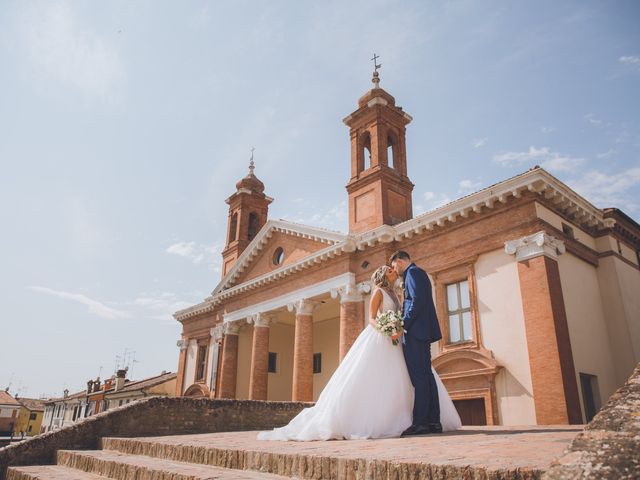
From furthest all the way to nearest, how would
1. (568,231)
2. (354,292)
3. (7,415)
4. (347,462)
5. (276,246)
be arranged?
(7,415), (276,246), (354,292), (568,231), (347,462)

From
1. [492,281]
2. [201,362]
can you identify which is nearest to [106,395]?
[201,362]

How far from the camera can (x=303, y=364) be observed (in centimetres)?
1889

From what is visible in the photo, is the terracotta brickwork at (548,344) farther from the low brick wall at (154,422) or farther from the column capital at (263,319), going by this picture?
the column capital at (263,319)

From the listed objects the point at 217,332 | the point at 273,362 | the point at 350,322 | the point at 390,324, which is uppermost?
the point at 217,332

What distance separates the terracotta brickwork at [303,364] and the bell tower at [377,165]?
467 cm

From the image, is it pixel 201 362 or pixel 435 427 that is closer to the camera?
pixel 435 427

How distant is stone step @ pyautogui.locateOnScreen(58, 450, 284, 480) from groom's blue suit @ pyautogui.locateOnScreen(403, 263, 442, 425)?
2588 millimetres

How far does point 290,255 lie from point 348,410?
16.5 meters

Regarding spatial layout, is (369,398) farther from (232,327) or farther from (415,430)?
(232,327)

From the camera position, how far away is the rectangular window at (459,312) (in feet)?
46.9

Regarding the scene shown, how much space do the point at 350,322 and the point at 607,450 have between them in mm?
15866

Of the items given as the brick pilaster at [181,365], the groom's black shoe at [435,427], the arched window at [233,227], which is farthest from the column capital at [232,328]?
the groom's black shoe at [435,427]

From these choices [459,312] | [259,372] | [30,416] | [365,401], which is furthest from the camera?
[30,416]

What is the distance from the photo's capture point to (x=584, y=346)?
42.7 ft
